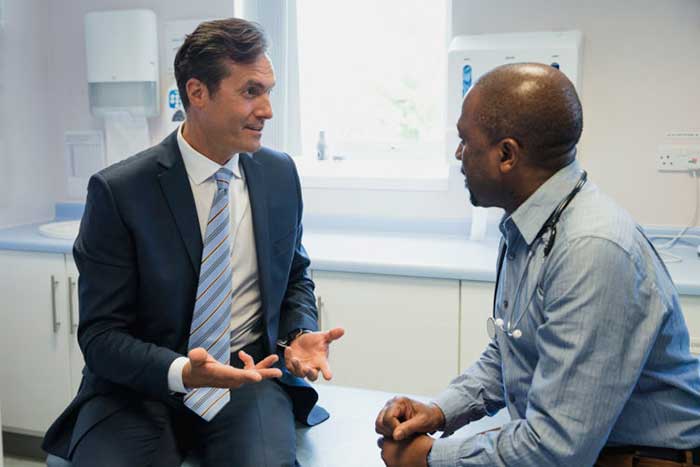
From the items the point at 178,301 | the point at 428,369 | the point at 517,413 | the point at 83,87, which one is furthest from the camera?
the point at 83,87

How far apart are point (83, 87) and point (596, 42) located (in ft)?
7.05

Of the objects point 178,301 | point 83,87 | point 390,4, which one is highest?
point 390,4

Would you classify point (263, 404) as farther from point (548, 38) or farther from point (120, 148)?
point (120, 148)

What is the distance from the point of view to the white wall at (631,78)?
8.16 feet

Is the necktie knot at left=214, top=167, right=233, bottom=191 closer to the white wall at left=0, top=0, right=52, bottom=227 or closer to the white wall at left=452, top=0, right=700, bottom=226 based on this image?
the white wall at left=452, top=0, right=700, bottom=226

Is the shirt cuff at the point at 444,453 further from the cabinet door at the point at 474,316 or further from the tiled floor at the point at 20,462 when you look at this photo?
the tiled floor at the point at 20,462

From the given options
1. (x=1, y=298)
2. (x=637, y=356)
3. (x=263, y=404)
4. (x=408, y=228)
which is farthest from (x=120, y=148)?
(x=637, y=356)

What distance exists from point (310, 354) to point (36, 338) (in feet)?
5.07

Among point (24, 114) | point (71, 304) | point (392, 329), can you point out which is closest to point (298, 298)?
point (392, 329)

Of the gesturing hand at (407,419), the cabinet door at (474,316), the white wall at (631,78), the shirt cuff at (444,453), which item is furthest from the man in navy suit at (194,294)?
the white wall at (631,78)

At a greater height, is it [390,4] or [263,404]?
[390,4]

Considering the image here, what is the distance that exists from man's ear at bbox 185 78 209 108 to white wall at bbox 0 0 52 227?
169cm

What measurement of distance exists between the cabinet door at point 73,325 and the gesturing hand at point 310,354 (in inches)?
50.2

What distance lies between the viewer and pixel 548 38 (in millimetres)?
2500
